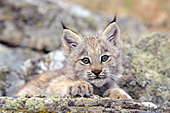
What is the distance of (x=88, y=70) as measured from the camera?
Answer: 5.07m

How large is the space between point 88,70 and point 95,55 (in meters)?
0.39

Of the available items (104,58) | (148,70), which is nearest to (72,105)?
(104,58)

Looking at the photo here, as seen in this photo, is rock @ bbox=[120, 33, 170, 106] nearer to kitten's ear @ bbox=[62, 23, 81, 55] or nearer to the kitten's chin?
the kitten's chin

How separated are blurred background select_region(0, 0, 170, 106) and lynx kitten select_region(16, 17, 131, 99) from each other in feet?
3.65

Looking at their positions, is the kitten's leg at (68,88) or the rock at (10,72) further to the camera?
the rock at (10,72)

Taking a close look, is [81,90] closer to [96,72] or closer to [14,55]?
[96,72]

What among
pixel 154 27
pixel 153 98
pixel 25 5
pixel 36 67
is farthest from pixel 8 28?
pixel 154 27

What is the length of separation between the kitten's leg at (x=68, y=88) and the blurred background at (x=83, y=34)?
5.96 ft

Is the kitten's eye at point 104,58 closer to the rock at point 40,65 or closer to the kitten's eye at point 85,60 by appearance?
the kitten's eye at point 85,60

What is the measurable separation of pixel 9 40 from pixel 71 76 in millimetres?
5657

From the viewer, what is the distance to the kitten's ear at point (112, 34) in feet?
19.5

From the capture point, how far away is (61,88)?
202 inches

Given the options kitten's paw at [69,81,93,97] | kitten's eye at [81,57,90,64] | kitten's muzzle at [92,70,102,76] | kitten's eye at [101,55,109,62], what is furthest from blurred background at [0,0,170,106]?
kitten's paw at [69,81,93,97]

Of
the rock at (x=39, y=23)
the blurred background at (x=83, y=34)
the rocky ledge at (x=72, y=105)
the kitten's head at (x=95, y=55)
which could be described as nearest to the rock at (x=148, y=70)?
the blurred background at (x=83, y=34)
